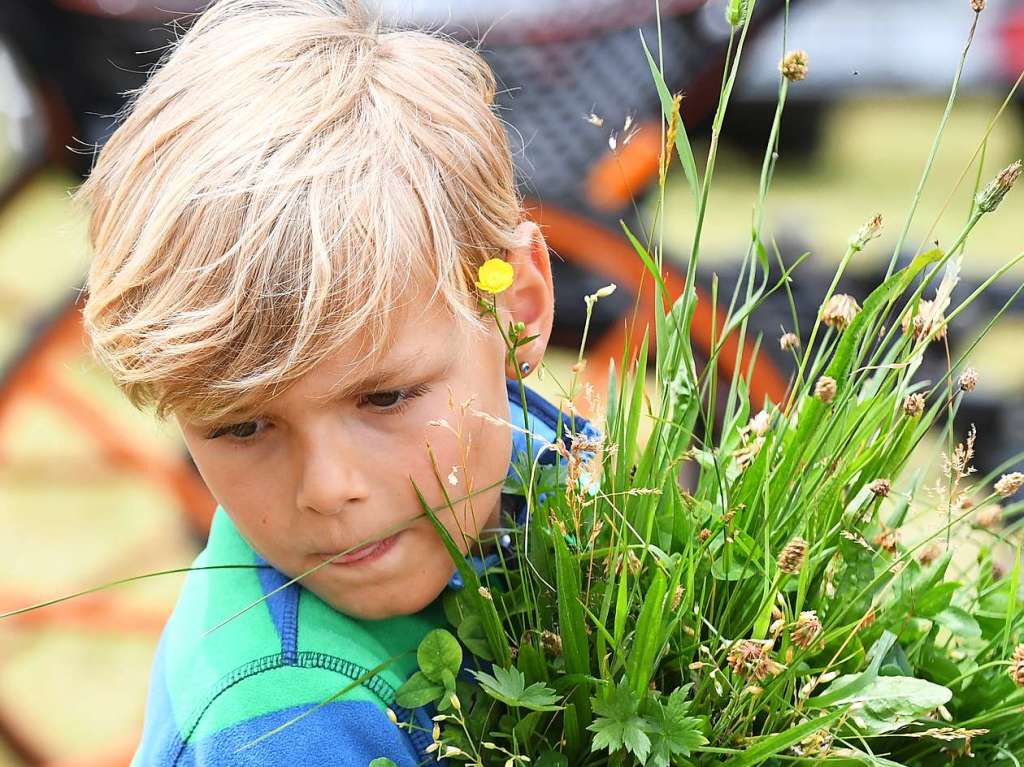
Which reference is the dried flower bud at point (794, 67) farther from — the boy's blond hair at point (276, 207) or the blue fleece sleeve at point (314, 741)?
the blue fleece sleeve at point (314, 741)

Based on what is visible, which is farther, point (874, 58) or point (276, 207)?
point (874, 58)

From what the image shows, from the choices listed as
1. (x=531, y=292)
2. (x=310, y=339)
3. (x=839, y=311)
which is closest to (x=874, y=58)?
(x=531, y=292)

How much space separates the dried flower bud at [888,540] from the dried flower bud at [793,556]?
94 mm

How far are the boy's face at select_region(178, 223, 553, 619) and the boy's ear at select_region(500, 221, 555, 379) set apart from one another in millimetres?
63

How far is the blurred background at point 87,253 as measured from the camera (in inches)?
65.8

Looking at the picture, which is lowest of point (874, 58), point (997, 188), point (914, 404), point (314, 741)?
point (874, 58)

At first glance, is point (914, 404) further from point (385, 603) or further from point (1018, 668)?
point (385, 603)

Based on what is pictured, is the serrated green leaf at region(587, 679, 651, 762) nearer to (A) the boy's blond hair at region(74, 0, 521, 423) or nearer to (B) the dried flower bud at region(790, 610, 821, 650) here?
(B) the dried flower bud at region(790, 610, 821, 650)

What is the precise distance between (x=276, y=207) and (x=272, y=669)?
11.0 inches

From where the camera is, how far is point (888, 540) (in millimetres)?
690

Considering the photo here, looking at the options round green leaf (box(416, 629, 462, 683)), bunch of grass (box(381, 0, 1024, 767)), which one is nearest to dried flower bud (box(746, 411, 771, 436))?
bunch of grass (box(381, 0, 1024, 767))

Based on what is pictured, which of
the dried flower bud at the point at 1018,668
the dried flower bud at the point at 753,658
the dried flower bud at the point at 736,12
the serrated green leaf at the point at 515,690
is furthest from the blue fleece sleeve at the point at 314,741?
the dried flower bud at the point at 736,12

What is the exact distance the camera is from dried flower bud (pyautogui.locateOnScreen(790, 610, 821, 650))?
605 millimetres

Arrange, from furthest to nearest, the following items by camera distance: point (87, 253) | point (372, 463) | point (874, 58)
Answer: point (874, 58) → point (87, 253) → point (372, 463)
